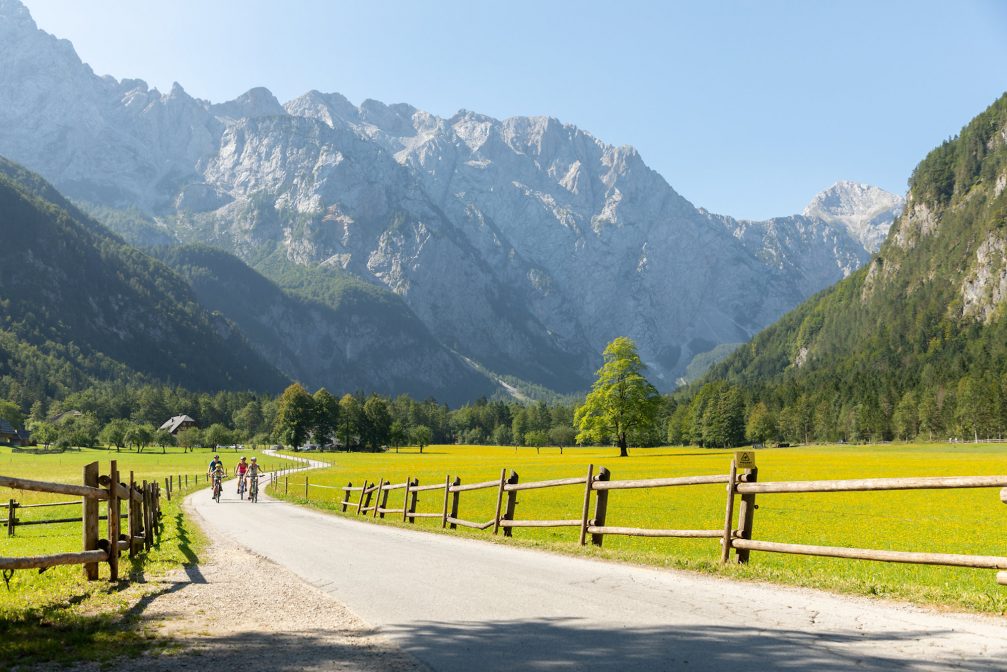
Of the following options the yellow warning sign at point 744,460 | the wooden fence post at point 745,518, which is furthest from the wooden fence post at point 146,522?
the yellow warning sign at point 744,460

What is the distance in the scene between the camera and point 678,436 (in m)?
179

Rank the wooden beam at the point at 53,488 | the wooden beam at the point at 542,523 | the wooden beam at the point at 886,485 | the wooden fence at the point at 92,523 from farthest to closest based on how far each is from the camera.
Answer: the wooden beam at the point at 542,523 → the wooden fence at the point at 92,523 → the wooden beam at the point at 53,488 → the wooden beam at the point at 886,485

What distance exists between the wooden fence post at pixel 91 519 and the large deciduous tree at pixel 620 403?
81.5 meters

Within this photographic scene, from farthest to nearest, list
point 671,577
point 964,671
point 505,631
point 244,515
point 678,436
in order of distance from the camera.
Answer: point 678,436, point 244,515, point 671,577, point 505,631, point 964,671

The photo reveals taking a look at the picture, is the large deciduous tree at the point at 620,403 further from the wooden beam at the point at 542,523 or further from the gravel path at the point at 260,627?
the gravel path at the point at 260,627

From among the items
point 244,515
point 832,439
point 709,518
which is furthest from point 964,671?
point 832,439

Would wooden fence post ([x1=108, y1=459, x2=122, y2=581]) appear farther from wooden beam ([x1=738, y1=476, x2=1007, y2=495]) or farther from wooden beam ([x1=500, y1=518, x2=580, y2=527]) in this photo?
wooden beam ([x1=738, y1=476, x2=1007, y2=495])

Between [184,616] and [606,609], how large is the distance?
18.8 ft

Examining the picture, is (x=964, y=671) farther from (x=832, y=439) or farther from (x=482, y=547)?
(x=832, y=439)

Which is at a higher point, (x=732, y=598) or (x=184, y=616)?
(x=732, y=598)

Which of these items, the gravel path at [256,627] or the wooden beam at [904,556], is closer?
the gravel path at [256,627]

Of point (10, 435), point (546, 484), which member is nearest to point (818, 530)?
point (546, 484)

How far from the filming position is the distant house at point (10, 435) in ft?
543

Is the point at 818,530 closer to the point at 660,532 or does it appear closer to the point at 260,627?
the point at 660,532
